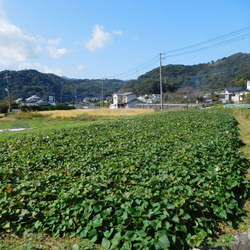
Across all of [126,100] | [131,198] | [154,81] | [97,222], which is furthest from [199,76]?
[97,222]

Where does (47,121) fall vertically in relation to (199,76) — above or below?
below

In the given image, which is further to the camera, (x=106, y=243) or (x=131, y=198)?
(x=131, y=198)

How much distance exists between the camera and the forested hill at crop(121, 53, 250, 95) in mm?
89750

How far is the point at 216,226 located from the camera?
12.5 feet

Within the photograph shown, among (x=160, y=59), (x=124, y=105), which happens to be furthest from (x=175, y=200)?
(x=124, y=105)

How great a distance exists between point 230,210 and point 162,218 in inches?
62.8

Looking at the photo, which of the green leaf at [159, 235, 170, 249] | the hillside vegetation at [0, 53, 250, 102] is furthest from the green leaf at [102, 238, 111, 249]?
the hillside vegetation at [0, 53, 250, 102]

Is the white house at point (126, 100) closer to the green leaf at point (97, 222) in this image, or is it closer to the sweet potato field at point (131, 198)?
the sweet potato field at point (131, 198)

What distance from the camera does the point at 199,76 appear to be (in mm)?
102125

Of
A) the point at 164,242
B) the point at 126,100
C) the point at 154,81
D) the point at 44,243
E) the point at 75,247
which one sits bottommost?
the point at 44,243

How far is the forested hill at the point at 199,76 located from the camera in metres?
89.8

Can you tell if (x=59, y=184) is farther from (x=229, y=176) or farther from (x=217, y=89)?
(x=217, y=89)

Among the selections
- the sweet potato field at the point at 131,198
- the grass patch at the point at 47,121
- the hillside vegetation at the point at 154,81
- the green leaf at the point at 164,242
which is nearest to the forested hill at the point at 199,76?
the hillside vegetation at the point at 154,81

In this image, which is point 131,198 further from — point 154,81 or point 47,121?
point 154,81
